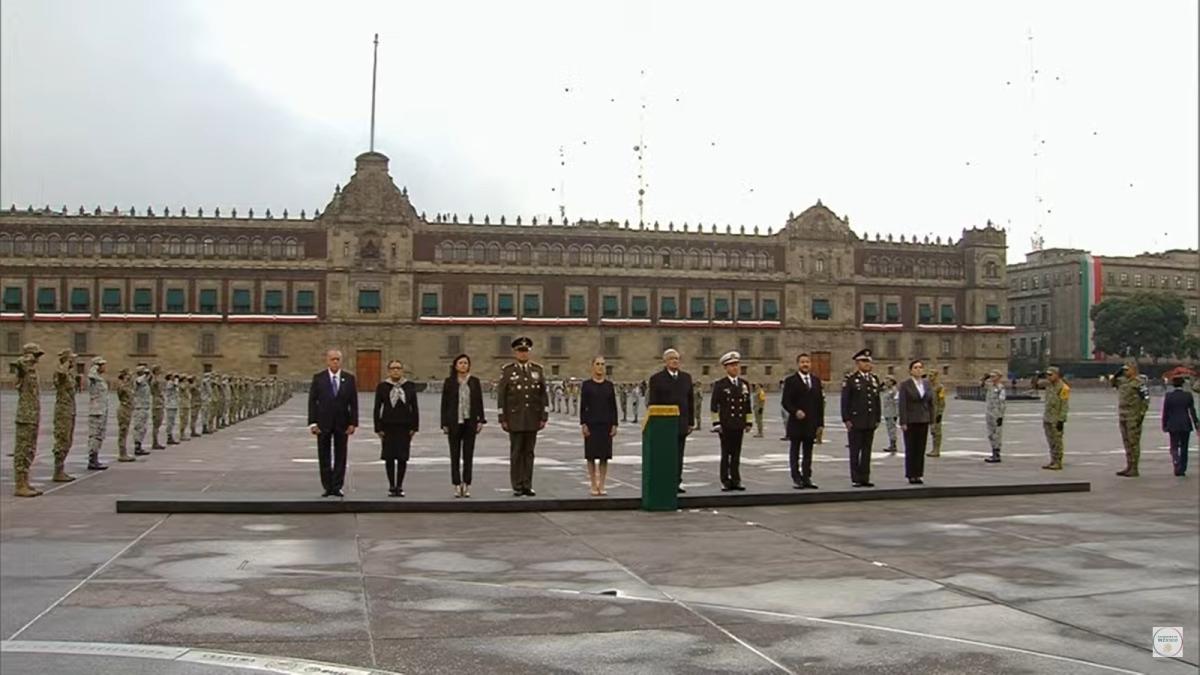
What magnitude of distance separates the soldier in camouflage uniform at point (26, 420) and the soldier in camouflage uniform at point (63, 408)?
66 cm

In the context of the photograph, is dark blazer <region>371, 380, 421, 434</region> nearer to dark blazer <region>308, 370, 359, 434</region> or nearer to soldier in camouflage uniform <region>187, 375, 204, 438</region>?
dark blazer <region>308, 370, 359, 434</region>

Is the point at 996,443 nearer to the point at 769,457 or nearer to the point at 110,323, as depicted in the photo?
the point at 769,457

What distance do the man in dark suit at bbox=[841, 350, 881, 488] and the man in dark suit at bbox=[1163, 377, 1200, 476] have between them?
5420mm

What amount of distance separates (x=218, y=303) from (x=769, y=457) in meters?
60.0

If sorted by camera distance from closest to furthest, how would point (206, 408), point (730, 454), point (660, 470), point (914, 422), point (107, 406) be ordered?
point (660, 470), point (730, 454), point (914, 422), point (107, 406), point (206, 408)

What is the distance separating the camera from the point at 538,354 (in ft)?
245

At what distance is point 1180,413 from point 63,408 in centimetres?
1517

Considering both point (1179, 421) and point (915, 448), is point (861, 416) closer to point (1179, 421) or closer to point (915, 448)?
point (915, 448)

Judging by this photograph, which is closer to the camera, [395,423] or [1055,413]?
[395,423]

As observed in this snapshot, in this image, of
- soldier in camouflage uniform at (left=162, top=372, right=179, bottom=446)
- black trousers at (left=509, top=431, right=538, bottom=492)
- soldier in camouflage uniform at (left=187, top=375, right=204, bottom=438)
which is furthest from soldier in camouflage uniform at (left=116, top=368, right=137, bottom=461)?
black trousers at (left=509, top=431, right=538, bottom=492)

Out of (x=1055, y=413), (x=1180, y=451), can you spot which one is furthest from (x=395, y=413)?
(x=1180, y=451)

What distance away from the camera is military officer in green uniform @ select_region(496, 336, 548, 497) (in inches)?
483

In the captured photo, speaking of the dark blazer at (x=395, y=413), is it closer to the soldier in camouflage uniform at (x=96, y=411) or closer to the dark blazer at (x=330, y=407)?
the dark blazer at (x=330, y=407)

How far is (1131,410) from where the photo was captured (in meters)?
16.1
